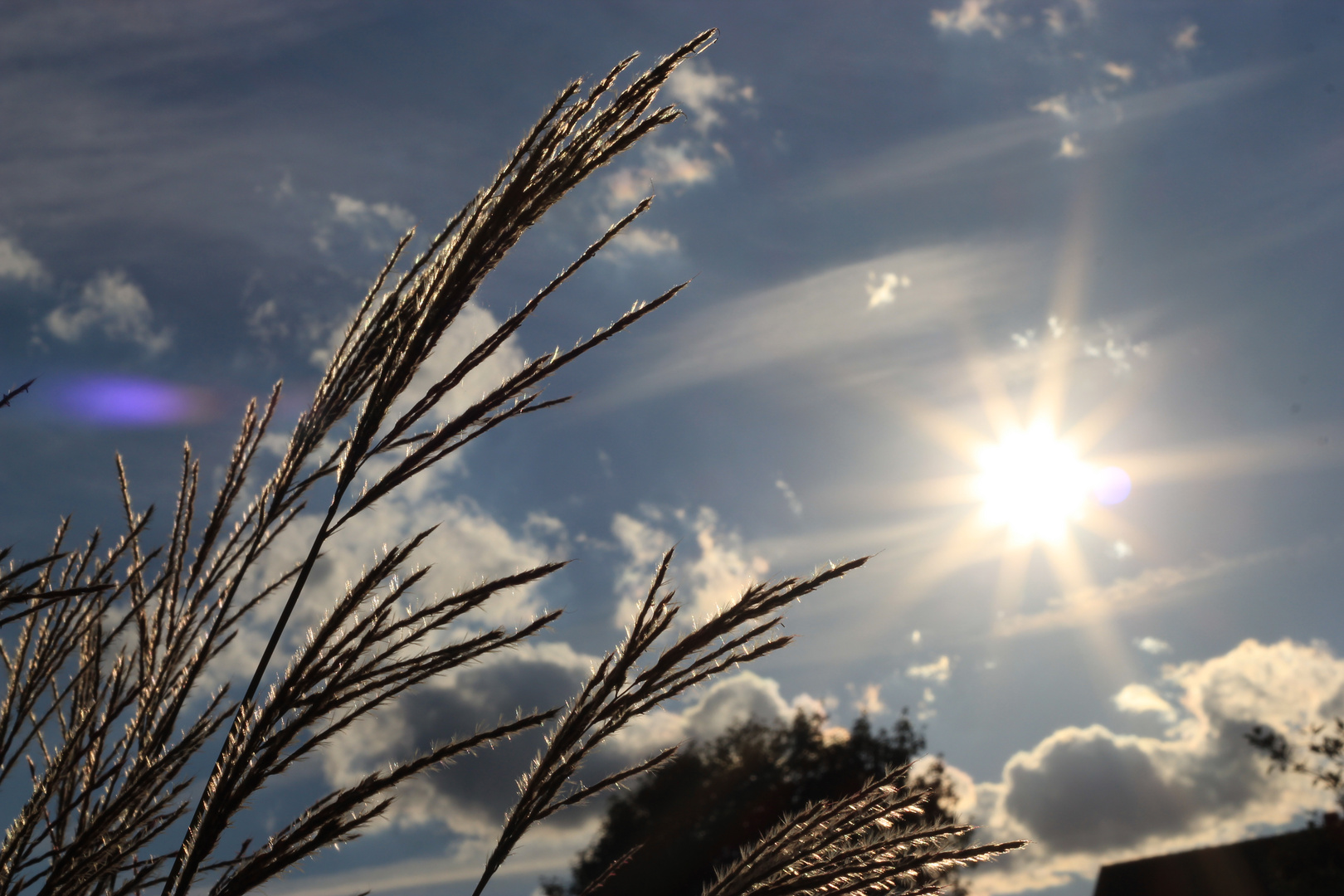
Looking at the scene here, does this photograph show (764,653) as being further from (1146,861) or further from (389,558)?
(1146,861)

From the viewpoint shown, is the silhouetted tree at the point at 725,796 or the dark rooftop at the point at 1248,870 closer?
the dark rooftop at the point at 1248,870

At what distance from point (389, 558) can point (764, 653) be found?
0.61m

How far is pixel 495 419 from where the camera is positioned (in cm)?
127

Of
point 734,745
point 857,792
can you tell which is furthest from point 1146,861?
point 857,792

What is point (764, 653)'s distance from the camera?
122 cm

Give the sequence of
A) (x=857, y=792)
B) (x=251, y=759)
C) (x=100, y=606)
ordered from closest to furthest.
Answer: (x=251, y=759), (x=857, y=792), (x=100, y=606)

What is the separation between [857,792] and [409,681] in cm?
77

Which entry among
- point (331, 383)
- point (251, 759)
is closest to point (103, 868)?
point (251, 759)

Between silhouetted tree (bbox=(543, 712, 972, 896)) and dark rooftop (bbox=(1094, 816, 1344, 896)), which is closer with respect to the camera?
dark rooftop (bbox=(1094, 816, 1344, 896))

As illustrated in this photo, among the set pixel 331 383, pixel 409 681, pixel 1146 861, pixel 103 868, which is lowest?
pixel 103 868

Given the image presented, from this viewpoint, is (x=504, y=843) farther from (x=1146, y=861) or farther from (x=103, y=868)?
(x=1146, y=861)

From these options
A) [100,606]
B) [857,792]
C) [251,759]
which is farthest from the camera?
[100,606]

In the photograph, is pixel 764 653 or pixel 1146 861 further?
pixel 1146 861

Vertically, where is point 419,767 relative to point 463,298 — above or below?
below
